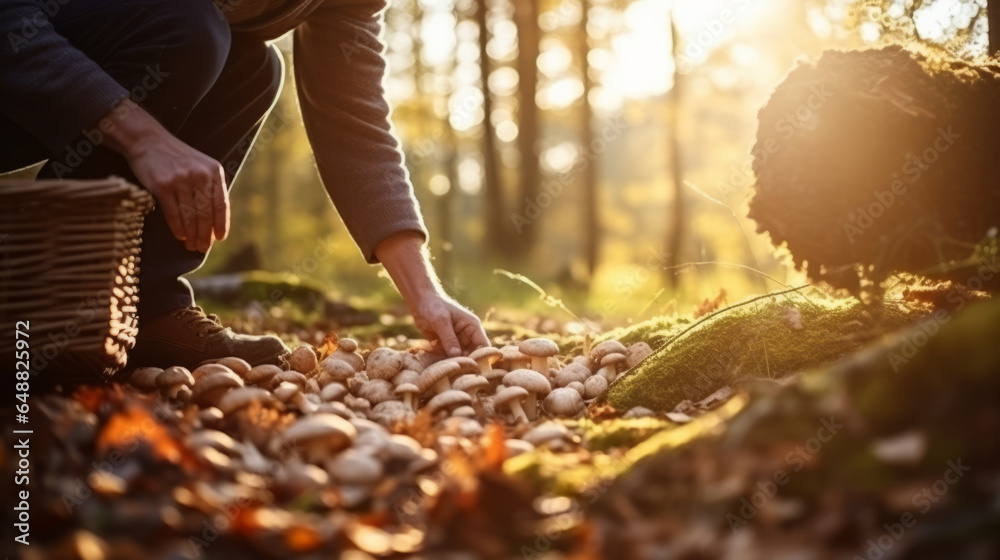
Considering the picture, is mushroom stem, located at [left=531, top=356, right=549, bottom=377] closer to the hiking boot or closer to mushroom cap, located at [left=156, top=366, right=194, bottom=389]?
the hiking boot

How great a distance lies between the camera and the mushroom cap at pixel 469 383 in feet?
9.25

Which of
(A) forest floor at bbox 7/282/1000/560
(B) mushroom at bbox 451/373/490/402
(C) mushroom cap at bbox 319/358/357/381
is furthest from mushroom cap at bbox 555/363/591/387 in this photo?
(A) forest floor at bbox 7/282/1000/560

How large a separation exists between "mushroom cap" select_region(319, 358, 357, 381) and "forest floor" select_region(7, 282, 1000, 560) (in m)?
1.09

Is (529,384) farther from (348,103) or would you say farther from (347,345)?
(348,103)

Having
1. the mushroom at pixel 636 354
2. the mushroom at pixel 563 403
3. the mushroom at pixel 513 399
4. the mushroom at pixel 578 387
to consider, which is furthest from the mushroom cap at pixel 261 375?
the mushroom at pixel 636 354

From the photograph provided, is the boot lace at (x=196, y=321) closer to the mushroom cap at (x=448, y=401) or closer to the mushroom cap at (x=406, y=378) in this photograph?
Result: the mushroom cap at (x=406, y=378)

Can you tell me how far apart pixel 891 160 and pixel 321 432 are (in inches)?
87.8

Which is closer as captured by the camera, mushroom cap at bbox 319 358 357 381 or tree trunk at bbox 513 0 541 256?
mushroom cap at bbox 319 358 357 381

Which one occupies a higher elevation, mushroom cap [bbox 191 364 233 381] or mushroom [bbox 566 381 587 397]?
mushroom cap [bbox 191 364 233 381]

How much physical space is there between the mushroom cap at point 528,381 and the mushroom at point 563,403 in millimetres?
42

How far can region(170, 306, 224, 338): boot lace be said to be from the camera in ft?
10.2

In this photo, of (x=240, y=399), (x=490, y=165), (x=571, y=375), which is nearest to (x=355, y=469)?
(x=240, y=399)

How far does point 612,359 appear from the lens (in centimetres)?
324

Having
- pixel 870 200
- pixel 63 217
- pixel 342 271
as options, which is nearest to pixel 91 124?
pixel 63 217
